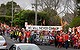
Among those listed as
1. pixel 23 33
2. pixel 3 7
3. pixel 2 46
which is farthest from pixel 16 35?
pixel 3 7

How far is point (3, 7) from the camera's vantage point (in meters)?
105

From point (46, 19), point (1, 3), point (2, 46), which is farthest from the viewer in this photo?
point (1, 3)

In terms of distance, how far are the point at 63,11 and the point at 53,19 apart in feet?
40.9

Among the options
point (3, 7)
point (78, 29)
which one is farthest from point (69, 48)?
point (3, 7)

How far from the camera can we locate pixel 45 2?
67.9 meters

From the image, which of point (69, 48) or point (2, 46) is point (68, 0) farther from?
point (2, 46)

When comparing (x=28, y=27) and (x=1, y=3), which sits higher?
(x=1, y=3)

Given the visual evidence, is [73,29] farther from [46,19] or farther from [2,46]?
[46,19]

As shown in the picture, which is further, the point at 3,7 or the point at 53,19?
the point at 3,7

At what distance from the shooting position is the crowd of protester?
34.0 metres

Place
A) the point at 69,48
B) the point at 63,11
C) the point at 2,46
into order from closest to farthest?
1. the point at 2,46
2. the point at 69,48
3. the point at 63,11

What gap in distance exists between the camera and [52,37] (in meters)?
38.0

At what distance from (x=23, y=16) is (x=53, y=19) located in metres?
5.55

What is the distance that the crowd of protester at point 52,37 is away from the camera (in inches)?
1340
